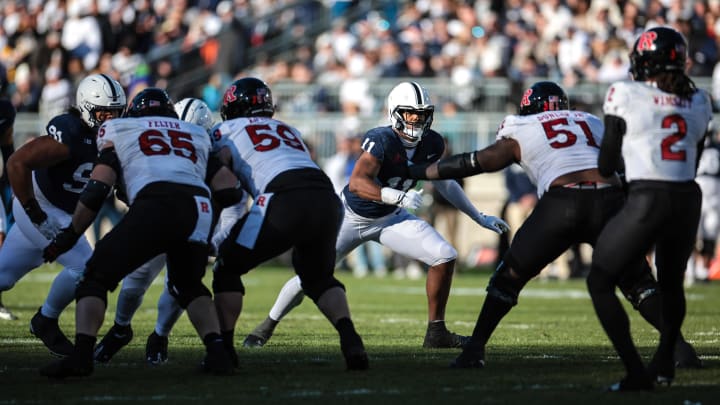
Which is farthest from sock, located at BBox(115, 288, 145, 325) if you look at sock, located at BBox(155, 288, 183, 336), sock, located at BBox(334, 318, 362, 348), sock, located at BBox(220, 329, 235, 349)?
sock, located at BBox(334, 318, 362, 348)

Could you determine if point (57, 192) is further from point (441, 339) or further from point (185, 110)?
point (441, 339)

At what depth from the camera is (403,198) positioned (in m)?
7.68

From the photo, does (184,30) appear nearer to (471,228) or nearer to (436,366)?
(471,228)

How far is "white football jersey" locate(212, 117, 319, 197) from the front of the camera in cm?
694

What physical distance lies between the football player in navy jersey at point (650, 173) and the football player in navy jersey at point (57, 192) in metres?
3.28

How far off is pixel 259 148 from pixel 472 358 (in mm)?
Answer: 1709

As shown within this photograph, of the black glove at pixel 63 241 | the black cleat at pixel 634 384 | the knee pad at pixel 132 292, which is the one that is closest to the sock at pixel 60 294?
the knee pad at pixel 132 292

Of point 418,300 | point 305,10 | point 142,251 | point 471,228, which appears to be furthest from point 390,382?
point 305,10

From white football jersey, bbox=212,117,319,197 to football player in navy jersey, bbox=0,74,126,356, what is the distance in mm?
972

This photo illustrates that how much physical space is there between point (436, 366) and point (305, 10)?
714 inches

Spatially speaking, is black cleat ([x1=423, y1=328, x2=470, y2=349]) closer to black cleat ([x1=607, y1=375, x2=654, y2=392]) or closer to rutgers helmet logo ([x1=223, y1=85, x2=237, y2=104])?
rutgers helmet logo ([x1=223, y1=85, x2=237, y2=104])

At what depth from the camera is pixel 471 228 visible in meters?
19.8

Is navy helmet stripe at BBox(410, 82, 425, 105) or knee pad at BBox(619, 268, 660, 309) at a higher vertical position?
navy helmet stripe at BBox(410, 82, 425, 105)

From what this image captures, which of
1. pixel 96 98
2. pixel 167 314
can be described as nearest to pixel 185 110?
pixel 96 98
